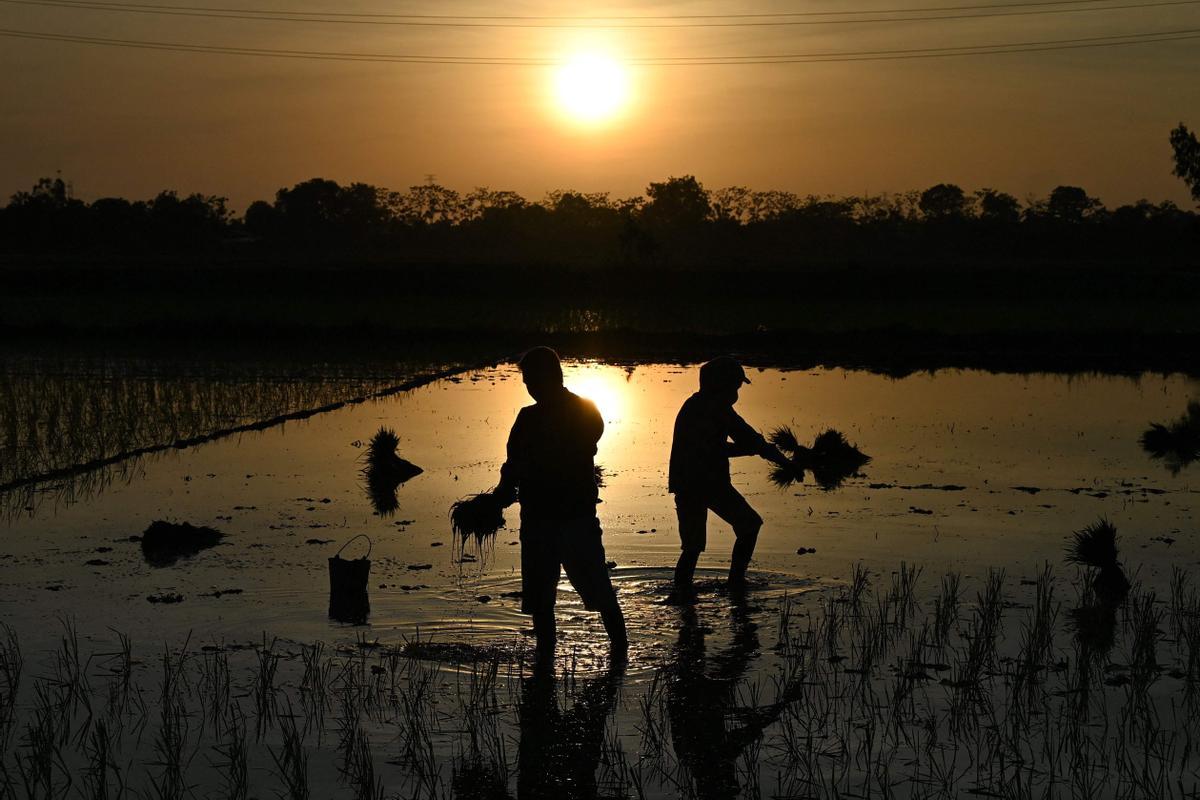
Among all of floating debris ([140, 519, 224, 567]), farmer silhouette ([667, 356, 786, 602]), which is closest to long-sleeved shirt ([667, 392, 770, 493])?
farmer silhouette ([667, 356, 786, 602])

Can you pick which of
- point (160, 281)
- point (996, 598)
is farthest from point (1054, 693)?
point (160, 281)

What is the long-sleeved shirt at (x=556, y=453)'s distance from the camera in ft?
19.5

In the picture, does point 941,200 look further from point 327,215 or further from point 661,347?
point 661,347

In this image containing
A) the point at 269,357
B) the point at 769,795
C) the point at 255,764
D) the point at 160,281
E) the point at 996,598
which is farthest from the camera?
the point at 160,281

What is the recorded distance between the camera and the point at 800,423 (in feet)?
50.7

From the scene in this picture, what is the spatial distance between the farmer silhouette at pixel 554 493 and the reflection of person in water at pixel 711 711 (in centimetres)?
38

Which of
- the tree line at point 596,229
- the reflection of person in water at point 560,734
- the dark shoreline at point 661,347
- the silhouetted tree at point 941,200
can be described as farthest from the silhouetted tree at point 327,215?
the reflection of person in water at point 560,734

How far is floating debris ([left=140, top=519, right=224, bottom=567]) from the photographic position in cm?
848

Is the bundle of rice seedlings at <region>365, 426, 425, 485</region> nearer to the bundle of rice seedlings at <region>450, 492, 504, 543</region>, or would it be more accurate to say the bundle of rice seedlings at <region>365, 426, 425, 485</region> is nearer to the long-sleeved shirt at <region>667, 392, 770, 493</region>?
the long-sleeved shirt at <region>667, 392, 770, 493</region>

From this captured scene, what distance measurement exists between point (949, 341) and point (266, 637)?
22.6 m

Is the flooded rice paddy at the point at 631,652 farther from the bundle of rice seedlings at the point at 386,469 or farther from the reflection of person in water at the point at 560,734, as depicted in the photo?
the bundle of rice seedlings at the point at 386,469

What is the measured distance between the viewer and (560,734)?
5.15m

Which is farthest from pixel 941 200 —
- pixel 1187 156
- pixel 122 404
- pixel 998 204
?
pixel 122 404

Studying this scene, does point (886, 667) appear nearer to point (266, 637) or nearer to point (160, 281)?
point (266, 637)
